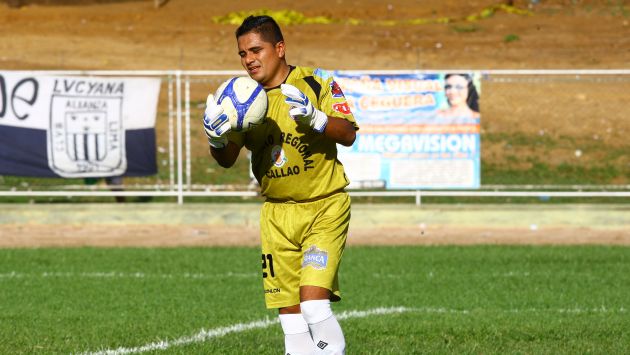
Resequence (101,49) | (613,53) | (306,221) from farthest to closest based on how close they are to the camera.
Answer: (101,49) < (613,53) < (306,221)

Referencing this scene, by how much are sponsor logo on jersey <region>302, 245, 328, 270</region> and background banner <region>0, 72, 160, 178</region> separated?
10.4 meters

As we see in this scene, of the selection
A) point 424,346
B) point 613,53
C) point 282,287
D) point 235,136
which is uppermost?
point 613,53

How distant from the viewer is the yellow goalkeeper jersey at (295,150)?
664 centimetres

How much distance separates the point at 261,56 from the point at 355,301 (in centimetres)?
432

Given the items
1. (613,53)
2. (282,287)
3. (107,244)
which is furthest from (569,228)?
(613,53)

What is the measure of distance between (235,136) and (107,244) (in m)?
8.76

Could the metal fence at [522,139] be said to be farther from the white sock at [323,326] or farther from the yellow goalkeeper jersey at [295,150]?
the white sock at [323,326]

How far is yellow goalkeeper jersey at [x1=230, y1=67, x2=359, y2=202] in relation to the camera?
664cm

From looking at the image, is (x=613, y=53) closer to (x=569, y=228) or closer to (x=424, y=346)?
(x=569, y=228)

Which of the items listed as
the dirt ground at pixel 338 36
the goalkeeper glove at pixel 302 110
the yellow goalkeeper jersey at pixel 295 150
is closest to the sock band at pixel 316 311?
the yellow goalkeeper jersey at pixel 295 150

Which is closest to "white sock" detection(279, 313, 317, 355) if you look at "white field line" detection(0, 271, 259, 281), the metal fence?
"white field line" detection(0, 271, 259, 281)

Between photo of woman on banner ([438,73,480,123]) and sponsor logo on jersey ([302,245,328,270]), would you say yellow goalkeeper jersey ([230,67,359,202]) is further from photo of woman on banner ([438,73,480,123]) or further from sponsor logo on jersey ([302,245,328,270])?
photo of woman on banner ([438,73,480,123])

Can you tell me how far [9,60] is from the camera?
34000mm

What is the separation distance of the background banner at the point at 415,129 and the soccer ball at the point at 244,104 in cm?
995
